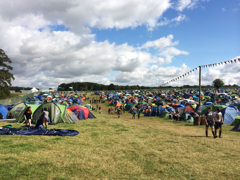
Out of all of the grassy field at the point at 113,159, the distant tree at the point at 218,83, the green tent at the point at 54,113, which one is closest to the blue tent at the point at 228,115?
the grassy field at the point at 113,159

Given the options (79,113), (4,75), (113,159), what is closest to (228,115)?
(79,113)

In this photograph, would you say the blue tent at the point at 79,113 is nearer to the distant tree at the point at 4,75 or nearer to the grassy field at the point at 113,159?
the grassy field at the point at 113,159

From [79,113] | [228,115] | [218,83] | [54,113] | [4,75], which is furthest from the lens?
[218,83]

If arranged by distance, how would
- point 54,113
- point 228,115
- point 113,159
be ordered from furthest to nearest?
point 228,115, point 54,113, point 113,159

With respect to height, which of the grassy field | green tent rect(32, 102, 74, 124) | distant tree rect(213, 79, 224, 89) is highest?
distant tree rect(213, 79, 224, 89)

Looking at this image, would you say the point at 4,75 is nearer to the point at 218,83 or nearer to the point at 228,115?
the point at 228,115

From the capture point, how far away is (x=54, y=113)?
13867mm

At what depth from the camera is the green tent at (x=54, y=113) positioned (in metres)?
13.6

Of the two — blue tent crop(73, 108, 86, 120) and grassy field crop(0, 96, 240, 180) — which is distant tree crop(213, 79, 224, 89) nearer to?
blue tent crop(73, 108, 86, 120)

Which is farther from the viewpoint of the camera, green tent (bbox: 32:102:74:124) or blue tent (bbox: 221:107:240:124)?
blue tent (bbox: 221:107:240:124)

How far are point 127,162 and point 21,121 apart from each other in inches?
466

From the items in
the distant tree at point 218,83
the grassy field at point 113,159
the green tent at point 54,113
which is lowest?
the grassy field at point 113,159

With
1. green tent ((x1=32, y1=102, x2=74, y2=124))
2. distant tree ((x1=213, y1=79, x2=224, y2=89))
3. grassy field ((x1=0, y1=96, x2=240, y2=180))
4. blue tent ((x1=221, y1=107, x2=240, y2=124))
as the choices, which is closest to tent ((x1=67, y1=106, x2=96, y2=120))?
green tent ((x1=32, y1=102, x2=74, y2=124))

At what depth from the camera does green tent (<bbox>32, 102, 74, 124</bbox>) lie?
537 inches
